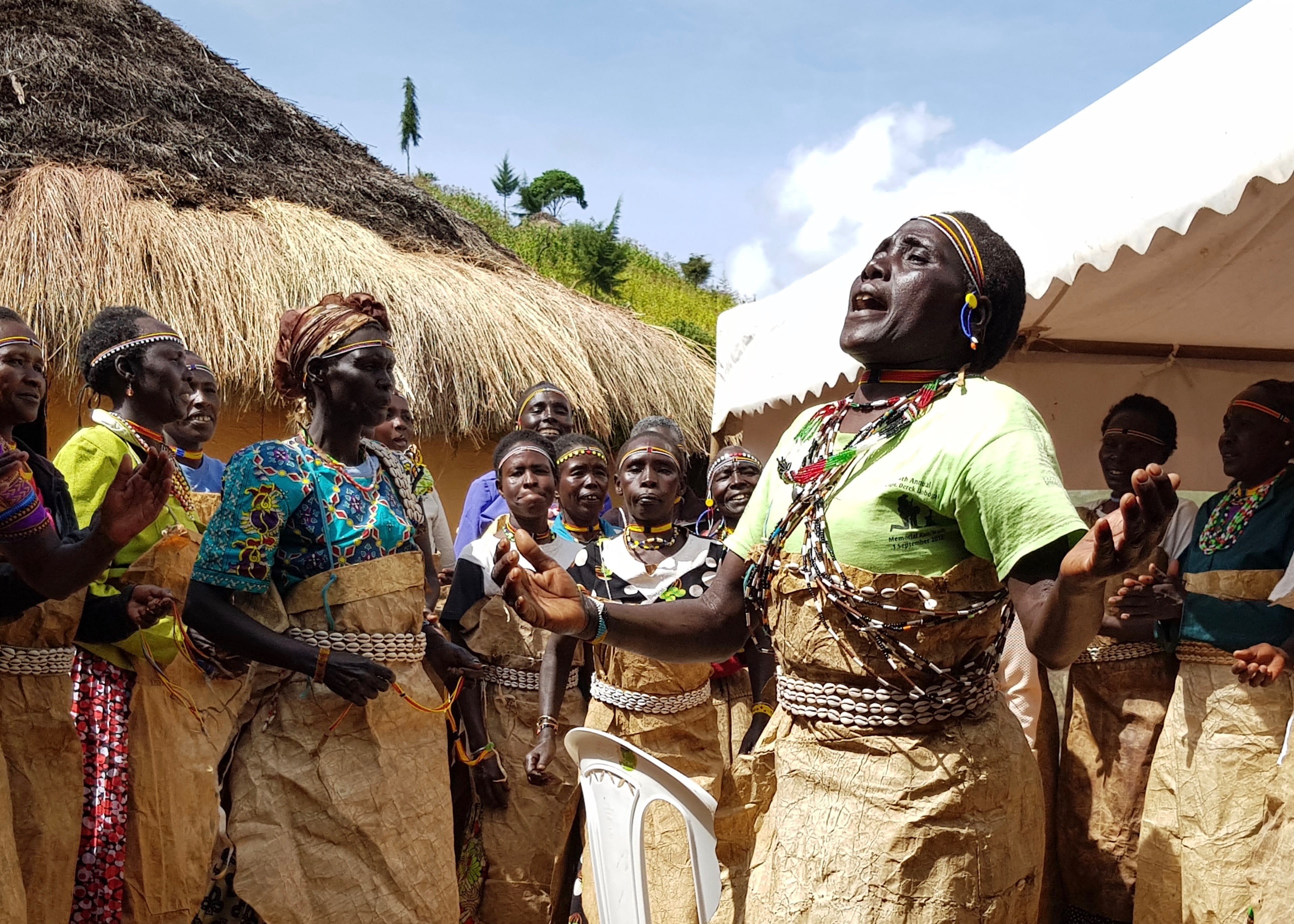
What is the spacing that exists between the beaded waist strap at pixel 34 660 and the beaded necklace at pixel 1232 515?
3748 mm

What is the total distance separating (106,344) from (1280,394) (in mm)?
4231

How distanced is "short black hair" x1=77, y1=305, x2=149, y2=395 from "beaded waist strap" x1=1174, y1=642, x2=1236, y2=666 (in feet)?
12.5

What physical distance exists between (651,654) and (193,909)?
2.26 meters

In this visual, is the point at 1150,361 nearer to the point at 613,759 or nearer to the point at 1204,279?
the point at 1204,279

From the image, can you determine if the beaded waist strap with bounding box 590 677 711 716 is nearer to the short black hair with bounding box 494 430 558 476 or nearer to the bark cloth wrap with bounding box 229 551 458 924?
the bark cloth wrap with bounding box 229 551 458 924

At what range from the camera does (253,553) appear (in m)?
3.21

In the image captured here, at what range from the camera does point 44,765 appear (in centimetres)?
359

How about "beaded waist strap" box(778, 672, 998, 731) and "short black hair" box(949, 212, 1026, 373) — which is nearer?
"beaded waist strap" box(778, 672, 998, 731)

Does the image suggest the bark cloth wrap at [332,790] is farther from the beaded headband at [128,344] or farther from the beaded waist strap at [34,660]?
the beaded headband at [128,344]

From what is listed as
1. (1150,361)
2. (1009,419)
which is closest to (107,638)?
(1009,419)

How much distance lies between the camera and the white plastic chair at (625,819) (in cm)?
314

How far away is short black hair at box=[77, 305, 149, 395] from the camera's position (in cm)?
441

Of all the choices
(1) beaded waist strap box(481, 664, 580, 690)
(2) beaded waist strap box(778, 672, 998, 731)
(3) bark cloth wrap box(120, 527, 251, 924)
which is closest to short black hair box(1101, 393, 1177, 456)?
(1) beaded waist strap box(481, 664, 580, 690)

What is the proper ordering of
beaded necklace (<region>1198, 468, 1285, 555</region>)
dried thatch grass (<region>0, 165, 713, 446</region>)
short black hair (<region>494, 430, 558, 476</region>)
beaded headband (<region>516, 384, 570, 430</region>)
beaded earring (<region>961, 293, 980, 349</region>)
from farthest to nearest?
dried thatch grass (<region>0, 165, 713, 446</region>) < beaded headband (<region>516, 384, 570, 430</region>) < short black hair (<region>494, 430, 558, 476</region>) < beaded necklace (<region>1198, 468, 1285, 555</region>) < beaded earring (<region>961, 293, 980, 349</region>)
